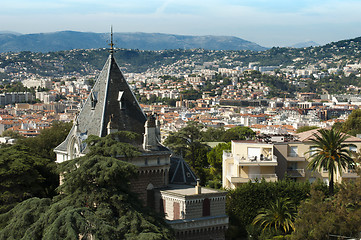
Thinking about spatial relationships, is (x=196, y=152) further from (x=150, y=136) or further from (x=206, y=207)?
(x=206, y=207)

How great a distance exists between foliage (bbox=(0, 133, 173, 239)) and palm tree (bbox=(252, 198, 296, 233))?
37.8ft

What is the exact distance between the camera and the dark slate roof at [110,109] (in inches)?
1448

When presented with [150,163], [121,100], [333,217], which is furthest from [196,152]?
[333,217]

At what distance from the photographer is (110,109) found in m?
37.2

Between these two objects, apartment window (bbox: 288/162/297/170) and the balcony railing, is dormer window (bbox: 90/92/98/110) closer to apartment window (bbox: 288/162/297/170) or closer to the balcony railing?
the balcony railing

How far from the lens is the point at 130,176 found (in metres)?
32.4

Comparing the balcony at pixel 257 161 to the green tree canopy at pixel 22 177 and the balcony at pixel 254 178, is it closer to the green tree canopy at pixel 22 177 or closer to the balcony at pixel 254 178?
the balcony at pixel 254 178

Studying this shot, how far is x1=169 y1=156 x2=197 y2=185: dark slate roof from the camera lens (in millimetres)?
38375

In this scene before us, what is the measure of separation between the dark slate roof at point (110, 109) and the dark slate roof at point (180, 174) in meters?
3.13

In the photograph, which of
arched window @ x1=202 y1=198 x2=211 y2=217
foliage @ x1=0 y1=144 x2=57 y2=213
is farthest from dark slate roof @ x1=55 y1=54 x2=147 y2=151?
arched window @ x1=202 y1=198 x2=211 y2=217

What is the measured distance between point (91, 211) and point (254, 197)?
15928 millimetres

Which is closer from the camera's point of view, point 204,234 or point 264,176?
point 204,234

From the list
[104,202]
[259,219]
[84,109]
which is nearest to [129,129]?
[84,109]

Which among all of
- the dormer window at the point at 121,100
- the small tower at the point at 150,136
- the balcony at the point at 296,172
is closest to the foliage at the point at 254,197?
the balcony at the point at 296,172
